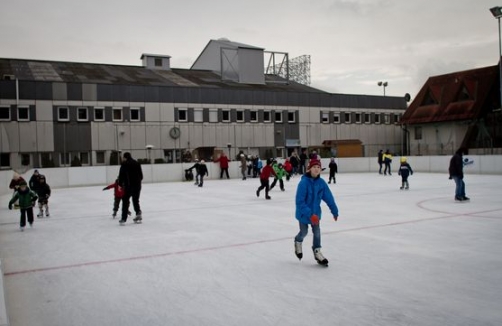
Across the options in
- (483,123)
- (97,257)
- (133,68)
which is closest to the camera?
(97,257)

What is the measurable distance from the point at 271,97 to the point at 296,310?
43335 millimetres

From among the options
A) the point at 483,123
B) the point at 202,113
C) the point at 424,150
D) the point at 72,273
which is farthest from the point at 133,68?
the point at 72,273

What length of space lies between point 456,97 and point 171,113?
2787 cm

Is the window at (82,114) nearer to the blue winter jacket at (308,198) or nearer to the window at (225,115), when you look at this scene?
the window at (225,115)

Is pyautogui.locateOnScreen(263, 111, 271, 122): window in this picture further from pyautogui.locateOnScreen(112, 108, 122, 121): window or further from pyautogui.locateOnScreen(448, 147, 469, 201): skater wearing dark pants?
pyautogui.locateOnScreen(448, 147, 469, 201): skater wearing dark pants

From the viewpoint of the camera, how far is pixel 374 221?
11.2 metres

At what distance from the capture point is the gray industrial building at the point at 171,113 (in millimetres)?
36875

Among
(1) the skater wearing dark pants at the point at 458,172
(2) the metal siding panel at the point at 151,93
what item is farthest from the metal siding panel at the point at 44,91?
(1) the skater wearing dark pants at the point at 458,172

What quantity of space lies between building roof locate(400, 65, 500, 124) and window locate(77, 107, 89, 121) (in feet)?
107

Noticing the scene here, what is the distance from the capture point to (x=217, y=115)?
145ft

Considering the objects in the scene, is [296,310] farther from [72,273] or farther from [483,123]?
[483,123]

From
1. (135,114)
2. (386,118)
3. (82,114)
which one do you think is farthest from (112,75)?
→ (386,118)

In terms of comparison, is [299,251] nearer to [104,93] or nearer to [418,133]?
[104,93]

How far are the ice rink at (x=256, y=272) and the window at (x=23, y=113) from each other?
2688 cm
